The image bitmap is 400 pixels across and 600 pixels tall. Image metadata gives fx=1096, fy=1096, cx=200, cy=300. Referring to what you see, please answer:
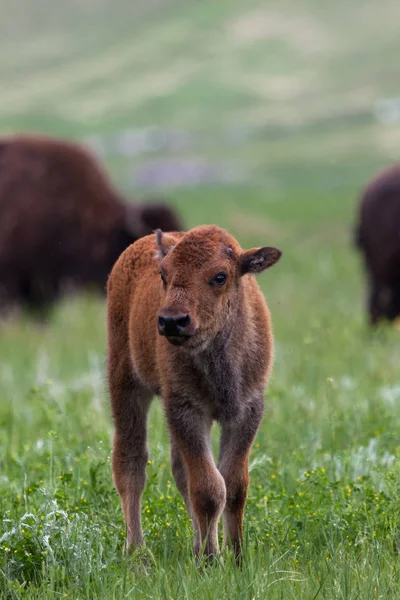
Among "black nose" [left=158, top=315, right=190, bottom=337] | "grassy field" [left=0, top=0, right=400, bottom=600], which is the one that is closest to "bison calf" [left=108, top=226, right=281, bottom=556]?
"black nose" [left=158, top=315, right=190, bottom=337]

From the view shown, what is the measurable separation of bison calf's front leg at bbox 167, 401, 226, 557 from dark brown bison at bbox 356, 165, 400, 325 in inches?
331

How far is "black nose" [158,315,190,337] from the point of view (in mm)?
4465

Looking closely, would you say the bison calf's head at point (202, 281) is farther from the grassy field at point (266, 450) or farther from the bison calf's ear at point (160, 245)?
the grassy field at point (266, 450)

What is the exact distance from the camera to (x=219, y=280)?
4812 millimetres

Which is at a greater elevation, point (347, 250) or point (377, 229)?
point (377, 229)

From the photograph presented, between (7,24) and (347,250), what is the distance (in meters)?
86.0

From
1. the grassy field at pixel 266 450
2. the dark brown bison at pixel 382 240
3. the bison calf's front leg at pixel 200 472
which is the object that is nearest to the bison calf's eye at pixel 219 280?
the bison calf's front leg at pixel 200 472

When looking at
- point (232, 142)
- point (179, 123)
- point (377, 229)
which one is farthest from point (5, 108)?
point (377, 229)

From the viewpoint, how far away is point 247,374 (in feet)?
16.6

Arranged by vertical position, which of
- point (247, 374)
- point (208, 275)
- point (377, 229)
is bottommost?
point (377, 229)

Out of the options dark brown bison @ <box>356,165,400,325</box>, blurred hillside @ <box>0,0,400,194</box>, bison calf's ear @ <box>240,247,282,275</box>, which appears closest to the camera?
bison calf's ear @ <box>240,247,282,275</box>

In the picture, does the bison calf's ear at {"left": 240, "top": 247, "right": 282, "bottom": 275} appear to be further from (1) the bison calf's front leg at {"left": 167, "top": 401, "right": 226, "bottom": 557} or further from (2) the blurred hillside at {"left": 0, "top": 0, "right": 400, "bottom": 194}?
(2) the blurred hillside at {"left": 0, "top": 0, "right": 400, "bottom": 194}

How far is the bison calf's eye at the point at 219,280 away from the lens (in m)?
4.79

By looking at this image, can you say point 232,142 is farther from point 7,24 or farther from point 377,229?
point 377,229
